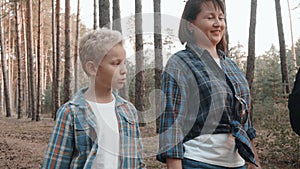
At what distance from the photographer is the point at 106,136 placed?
66.0 inches

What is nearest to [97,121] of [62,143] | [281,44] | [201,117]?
[62,143]

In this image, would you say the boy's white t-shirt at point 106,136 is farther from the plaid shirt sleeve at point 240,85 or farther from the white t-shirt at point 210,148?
the plaid shirt sleeve at point 240,85

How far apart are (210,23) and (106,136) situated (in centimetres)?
73

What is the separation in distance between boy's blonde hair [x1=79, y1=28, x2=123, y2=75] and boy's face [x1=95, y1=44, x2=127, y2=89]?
1.0 inches

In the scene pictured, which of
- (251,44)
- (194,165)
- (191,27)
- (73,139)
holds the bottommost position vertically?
(194,165)

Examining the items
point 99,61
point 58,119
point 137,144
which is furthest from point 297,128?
point 58,119

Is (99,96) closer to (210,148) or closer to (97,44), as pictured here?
(97,44)

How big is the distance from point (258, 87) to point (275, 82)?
1064 mm

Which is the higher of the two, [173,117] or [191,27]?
[191,27]

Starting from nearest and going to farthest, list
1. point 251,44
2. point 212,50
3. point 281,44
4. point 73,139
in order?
1. point 73,139
2. point 212,50
3. point 251,44
4. point 281,44

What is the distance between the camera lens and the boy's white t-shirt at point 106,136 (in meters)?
1.66

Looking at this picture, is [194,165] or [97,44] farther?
[97,44]

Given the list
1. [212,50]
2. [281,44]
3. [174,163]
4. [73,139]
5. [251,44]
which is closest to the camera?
[174,163]

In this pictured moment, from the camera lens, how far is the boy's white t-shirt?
5.44 feet
